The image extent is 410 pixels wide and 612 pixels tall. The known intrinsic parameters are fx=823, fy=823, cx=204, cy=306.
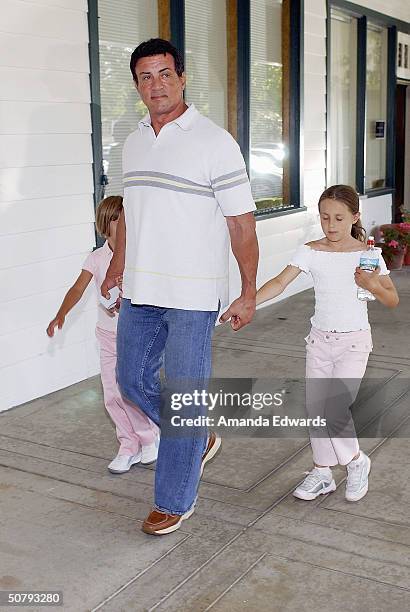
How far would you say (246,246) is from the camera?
10.5 ft

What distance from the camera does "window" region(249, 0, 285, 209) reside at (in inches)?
311

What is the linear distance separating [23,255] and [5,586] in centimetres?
251

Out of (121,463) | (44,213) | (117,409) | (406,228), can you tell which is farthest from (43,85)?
(406,228)

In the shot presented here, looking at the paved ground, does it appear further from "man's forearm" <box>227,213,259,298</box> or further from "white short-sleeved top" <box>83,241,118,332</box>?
"man's forearm" <box>227,213,259,298</box>

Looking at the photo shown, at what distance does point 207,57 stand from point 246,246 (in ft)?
14.7

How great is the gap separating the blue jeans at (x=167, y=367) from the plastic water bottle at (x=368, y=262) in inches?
26.1

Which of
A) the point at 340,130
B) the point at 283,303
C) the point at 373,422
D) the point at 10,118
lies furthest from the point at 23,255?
the point at 340,130

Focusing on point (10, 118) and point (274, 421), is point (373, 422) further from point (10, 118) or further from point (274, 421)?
point (10, 118)

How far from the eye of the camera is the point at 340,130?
10000mm

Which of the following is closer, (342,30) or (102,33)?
(102,33)

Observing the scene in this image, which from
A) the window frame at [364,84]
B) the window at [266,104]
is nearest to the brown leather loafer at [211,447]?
the window at [266,104]

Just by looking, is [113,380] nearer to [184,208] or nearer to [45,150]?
[184,208]

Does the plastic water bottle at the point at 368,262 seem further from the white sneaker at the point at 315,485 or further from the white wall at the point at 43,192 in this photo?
the white wall at the point at 43,192

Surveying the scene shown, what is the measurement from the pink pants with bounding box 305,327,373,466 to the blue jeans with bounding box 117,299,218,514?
54 centimetres
